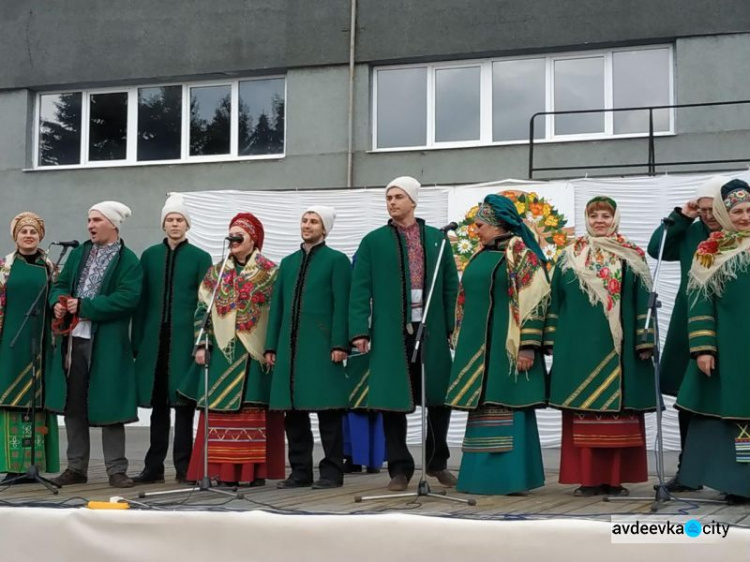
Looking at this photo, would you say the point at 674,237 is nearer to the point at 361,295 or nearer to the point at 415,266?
the point at 415,266

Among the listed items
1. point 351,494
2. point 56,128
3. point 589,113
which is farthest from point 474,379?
point 56,128

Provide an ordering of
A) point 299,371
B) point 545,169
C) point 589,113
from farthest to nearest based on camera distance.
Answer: point 589,113
point 545,169
point 299,371

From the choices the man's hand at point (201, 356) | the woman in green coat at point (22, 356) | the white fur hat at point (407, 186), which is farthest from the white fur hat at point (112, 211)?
the white fur hat at point (407, 186)

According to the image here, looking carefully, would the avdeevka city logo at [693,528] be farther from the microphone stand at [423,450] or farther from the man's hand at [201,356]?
the man's hand at [201,356]

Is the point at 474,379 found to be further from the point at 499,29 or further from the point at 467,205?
the point at 499,29

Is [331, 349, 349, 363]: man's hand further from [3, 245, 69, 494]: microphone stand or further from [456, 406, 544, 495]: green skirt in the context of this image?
[3, 245, 69, 494]: microphone stand

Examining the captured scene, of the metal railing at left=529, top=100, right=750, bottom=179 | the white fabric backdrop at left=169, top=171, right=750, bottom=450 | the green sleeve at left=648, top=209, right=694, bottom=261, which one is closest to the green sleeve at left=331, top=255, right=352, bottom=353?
the green sleeve at left=648, top=209, right=694, bottom=261

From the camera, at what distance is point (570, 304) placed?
6.26m

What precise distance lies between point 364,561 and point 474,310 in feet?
8.19

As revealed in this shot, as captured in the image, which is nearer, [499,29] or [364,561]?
[364,561]

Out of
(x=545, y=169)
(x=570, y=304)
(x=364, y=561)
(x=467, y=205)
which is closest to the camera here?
(x=364, y=561)

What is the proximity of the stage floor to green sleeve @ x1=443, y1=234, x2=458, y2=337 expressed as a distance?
0.99 meters

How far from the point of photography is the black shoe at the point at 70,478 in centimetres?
699

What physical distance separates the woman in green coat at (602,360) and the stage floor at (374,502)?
220 mm
